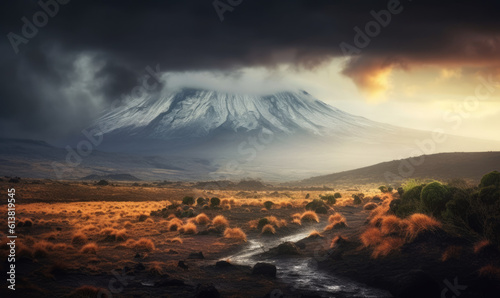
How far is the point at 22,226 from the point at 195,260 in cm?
1500

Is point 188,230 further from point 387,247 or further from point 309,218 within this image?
point 387,247

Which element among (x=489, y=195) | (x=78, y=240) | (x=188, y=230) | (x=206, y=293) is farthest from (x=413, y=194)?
(x=78, y=240)

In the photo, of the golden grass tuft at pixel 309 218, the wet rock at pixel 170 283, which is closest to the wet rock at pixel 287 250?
the wet rock at pixel 170 283

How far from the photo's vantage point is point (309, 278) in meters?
14.3

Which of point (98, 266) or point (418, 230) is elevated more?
point (418, 230)

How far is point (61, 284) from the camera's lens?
42.2 ft

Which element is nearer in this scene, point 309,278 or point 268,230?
point 309,278

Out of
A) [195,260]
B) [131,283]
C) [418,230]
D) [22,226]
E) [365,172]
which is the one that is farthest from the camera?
[365,172]

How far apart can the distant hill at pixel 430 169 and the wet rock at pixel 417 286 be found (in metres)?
81.0

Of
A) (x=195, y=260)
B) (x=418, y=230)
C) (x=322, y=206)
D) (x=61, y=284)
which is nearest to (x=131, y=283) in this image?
(x=61, y=284)

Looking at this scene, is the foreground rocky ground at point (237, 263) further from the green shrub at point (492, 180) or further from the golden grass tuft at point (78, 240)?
the green shrub at point (492, 180)

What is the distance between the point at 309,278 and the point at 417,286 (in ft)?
13.7

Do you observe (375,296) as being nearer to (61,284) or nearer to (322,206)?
(61,284)

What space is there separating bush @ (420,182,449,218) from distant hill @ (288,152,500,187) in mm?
74458
